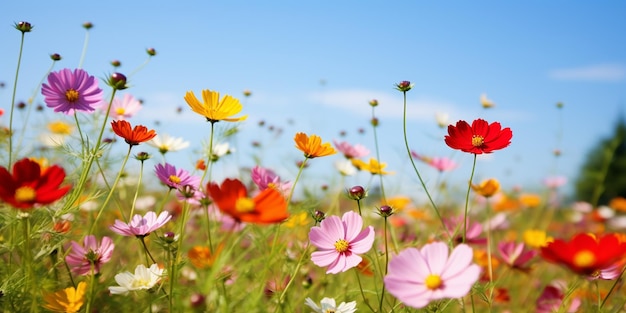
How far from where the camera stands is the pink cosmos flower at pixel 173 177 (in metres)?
0.88

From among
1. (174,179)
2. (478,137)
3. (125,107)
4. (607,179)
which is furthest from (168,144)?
→ (607,179)

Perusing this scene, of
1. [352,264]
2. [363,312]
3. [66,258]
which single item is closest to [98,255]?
[66,258]

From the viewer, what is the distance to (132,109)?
1227mm

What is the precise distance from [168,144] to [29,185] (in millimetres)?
598

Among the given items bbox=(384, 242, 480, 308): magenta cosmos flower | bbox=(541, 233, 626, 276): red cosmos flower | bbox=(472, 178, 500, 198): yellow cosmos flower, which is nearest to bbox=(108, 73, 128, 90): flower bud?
bbox=(384, 242, 480, 308): magenta cosmos flower

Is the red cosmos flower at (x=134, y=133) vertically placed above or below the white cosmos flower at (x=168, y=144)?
above

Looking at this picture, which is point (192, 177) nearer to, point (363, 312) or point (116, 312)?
point (116, 312)

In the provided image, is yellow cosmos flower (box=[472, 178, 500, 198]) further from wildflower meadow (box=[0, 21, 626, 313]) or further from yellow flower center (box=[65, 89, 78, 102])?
yellow flower center (box=[65, 89, 78, 102])

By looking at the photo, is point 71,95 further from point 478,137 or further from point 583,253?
point 583,253

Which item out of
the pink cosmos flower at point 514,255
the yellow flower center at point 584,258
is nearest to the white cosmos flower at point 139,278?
the yellow flower center at point 584,258

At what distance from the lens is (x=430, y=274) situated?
646 mm

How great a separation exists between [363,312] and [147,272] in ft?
1.67

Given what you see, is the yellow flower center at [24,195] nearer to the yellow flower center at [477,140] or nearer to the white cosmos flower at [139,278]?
the white cosmos flower at [139,278]

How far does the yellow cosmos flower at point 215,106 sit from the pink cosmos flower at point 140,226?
0.17 metres
